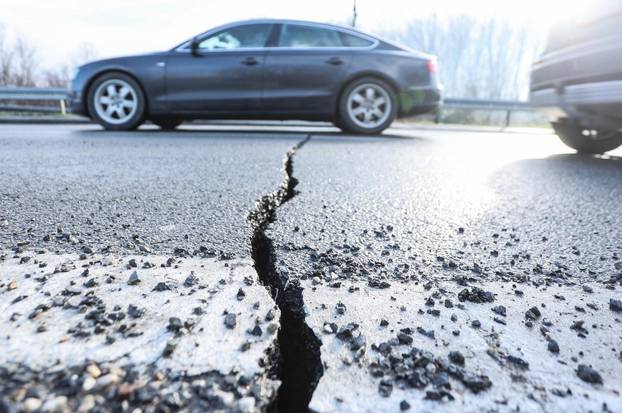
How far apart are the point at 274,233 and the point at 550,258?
2.82ft

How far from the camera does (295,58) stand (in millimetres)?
5277

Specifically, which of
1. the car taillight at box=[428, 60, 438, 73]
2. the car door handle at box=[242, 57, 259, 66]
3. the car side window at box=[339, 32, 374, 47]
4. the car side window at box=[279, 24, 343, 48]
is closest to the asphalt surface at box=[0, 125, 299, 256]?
the car door handle at box=[242, 57, 259, 66]

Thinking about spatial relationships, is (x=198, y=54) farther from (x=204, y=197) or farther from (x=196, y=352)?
(x=196, y=352)

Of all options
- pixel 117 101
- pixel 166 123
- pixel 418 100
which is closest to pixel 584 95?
pixel 418 100

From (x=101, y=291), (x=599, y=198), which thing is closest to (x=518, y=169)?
(x=599, y=198)

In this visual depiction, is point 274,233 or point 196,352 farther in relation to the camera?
point 274,233

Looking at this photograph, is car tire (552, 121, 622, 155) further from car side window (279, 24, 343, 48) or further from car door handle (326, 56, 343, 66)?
car side window (279, 24, 343, 48)

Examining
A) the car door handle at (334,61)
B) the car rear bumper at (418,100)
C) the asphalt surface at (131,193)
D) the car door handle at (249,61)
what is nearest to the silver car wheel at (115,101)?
the car door handle at (249,61)

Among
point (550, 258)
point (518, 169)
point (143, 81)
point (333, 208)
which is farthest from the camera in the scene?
point (143, 81)

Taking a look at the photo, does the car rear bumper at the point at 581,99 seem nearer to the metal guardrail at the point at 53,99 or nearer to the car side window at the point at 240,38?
the car side window at the point at 240,38

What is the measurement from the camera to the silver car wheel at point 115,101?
17.4 ft

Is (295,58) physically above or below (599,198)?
above

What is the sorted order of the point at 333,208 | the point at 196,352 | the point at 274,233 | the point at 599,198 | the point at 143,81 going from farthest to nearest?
the point at 143,81 → the point at 599,198 → the point at 333,208 → the point at 274,233 → the point at 196,352

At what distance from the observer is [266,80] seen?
525 cm
